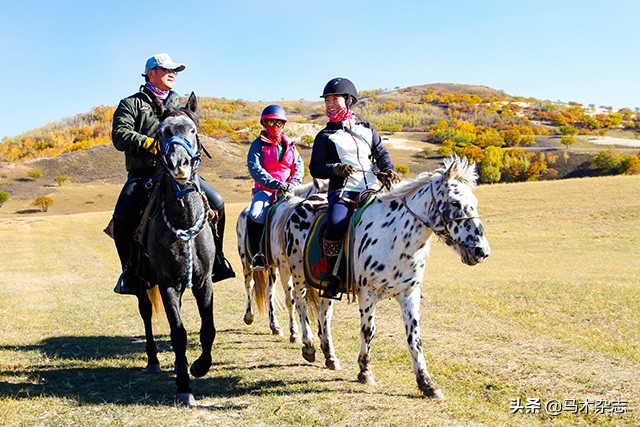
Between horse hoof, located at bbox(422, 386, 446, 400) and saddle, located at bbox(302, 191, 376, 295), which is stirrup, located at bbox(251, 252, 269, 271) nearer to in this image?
saddle, located at bbox(302, 191, 376, 295)

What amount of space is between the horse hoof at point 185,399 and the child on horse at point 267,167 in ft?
11.6

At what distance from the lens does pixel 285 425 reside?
4.93m

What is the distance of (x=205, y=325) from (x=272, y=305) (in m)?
3.46

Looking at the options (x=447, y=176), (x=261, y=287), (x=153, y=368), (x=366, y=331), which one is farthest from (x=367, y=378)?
(x=261, y=287)

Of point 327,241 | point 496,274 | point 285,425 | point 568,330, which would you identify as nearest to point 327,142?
point 327,241

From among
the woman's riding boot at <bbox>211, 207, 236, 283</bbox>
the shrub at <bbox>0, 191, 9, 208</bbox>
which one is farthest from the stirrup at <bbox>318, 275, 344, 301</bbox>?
the shrub at <bbox>0, 191, 9, 208</bbox>

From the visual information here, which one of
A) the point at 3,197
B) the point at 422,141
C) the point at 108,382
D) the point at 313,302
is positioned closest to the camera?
Result: the point at 108,382

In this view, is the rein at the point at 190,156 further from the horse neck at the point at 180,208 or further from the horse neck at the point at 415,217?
the horse neck at the point at 415,217

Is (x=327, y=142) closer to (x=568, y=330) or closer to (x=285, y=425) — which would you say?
(x=285, y=425)

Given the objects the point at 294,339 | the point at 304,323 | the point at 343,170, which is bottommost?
the point at 294,339

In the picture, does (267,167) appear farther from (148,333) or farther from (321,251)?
(148,333)

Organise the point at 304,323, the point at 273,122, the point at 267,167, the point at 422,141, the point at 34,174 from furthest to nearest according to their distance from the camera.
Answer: the point at 422,141 → the point at 34,174 → the point at 267,167 → the point at 273,122 → the point at 304,323

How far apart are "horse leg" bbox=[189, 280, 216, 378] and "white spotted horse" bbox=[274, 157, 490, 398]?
67.2 inches

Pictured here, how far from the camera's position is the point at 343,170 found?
6.52 metres
